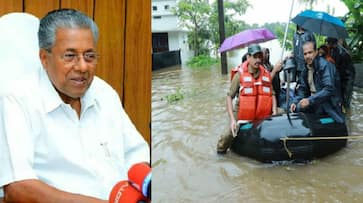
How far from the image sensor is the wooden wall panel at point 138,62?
567mm

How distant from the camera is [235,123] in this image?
236 centimetres

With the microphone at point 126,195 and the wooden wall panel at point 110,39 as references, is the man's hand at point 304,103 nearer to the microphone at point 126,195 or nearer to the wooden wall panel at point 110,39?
the wooden wall panel at point 110,39

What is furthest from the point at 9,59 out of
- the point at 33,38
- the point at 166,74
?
the point at 166,74

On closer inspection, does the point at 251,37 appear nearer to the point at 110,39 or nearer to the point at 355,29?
the point at 110,39

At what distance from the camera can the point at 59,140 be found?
0.45m

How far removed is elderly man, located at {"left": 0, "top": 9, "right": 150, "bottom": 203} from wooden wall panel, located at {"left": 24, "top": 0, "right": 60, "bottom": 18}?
99 millimetres

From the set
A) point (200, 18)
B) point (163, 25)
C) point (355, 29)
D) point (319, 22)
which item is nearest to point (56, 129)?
point (163, 25)

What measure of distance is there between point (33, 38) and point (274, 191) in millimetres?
1834

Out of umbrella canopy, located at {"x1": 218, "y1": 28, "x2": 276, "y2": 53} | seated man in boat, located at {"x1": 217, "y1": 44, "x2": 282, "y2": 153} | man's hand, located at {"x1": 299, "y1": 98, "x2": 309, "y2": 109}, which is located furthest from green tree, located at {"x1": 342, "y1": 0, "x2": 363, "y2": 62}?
seated man in boat, located at {"x1": 217, "y1": 44, "x2": 282, "y2": 153}

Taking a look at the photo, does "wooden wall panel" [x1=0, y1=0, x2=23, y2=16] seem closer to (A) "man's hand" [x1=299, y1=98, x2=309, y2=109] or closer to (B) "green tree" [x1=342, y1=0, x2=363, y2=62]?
(A) "man's hand" [x1=299, y1=98, x2=309, y2=109]

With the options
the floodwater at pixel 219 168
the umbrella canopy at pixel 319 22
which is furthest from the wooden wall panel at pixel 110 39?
the umbrella canopy at pixel 319 22

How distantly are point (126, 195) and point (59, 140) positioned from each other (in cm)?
12

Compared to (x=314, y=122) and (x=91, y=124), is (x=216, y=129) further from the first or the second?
(x=91, y=124)

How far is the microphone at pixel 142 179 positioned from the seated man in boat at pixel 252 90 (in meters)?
1.79
